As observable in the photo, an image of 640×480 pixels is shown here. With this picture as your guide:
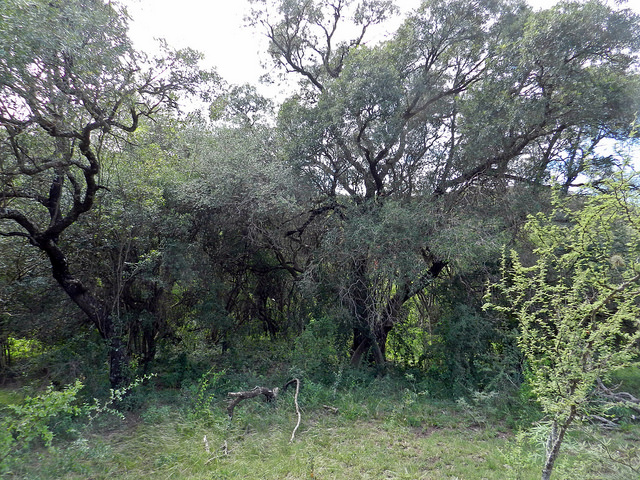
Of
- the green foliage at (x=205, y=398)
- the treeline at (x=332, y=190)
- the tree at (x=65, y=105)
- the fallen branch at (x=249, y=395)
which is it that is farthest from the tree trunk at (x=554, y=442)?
the tree at (x=65, y=105)

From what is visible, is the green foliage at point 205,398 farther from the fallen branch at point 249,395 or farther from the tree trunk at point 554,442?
the tree trunk at point 554,442

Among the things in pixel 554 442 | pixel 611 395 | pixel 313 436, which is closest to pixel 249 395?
pixel 313 436

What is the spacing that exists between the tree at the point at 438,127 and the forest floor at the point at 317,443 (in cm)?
158

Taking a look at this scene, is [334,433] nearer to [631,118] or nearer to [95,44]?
[95,44]

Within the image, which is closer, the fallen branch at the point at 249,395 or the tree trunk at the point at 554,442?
the tree trunk at the point at 554,442

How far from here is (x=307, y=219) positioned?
248 inches

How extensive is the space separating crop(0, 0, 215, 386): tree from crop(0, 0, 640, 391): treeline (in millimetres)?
30

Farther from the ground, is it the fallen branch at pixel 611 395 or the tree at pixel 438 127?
the tree at pixel 438 127

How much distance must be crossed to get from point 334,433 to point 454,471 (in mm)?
1376

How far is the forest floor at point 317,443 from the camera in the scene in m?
3.19

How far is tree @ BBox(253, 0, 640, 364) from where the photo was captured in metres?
4.80

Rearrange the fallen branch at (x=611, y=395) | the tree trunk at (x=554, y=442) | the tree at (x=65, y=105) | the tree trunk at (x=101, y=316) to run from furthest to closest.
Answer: the tree trunk at (x=101, y=316) < the tree at (x=65, y=105) < the fallen branch at (x=611, y=395) < the tree trunk at (x=554, y=442)

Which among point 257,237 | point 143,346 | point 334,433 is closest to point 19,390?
point 143,346

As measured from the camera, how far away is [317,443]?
382cm
